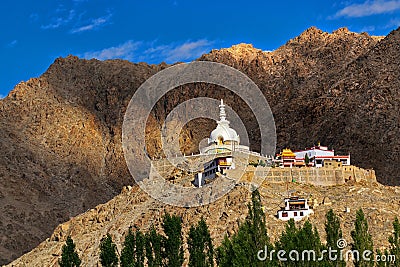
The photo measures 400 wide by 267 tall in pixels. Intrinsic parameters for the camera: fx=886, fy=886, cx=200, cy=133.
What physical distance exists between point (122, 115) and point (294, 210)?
113 metres

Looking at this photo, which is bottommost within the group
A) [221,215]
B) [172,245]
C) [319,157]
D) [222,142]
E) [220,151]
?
[172,245]

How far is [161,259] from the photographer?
2640 inches

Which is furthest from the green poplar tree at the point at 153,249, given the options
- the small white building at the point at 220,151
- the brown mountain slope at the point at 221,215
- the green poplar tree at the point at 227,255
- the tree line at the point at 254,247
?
the small white building at the point at 220,151

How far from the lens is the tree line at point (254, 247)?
57.4 meters

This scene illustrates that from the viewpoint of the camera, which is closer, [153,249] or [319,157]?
[153,249]

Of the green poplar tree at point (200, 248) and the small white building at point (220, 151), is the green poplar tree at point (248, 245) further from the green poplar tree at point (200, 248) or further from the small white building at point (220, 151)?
the small white building at point (220, 151)

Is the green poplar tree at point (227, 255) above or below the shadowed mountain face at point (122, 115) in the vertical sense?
below

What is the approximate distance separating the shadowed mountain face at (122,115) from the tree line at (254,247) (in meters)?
61.7

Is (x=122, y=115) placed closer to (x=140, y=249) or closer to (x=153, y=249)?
(x=140, y=249)

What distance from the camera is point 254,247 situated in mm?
59438

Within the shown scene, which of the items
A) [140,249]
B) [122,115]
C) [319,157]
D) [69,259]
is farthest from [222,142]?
[122,115]

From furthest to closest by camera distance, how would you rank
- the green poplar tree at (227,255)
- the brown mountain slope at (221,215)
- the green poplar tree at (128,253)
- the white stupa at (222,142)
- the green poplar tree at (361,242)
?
the white stupa at (222,142) → the brown mountain slope at (221,215) → the green poplar tree at (128,253) → the green poplar tree at (361,242) → the green poplar tree at (227,255)

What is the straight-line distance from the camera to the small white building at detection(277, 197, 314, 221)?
2933 inches

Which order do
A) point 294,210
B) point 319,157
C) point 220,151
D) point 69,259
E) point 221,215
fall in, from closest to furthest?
1. point 69,259
2. point 294,210
3. point 221,215
4. point 319,157
5. point 220,151
